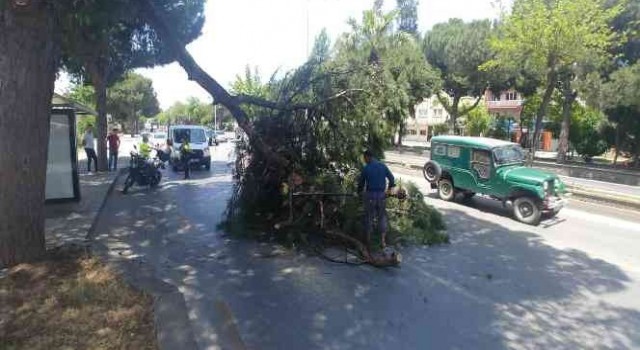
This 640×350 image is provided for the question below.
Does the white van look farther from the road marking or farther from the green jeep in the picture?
the road marking

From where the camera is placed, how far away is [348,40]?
1293 inches

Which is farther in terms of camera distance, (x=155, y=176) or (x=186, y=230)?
(x=155, y=176)

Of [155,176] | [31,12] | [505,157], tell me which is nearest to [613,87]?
[505,157]

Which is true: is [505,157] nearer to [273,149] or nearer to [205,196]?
[273,149]

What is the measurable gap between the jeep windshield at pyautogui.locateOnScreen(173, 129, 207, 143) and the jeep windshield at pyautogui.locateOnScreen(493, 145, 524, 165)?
14026mm

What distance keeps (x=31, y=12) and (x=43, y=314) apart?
3.53 meters

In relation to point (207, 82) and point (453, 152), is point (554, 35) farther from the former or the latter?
point (207, 82)

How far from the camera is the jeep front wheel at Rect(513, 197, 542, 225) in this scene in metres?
10.8

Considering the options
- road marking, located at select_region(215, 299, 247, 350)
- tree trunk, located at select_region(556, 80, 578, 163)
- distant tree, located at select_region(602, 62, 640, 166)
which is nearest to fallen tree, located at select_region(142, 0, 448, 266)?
road marking, located at select_region(215, 299, 247, 350)

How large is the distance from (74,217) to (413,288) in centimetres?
706

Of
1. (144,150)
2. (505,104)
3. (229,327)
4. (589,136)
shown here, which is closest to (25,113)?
(229,327)

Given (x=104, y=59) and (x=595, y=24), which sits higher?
(x=595, y=24)

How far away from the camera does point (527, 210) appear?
11055 mm

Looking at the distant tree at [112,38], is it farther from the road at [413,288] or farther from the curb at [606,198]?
the curb at [606,198]
